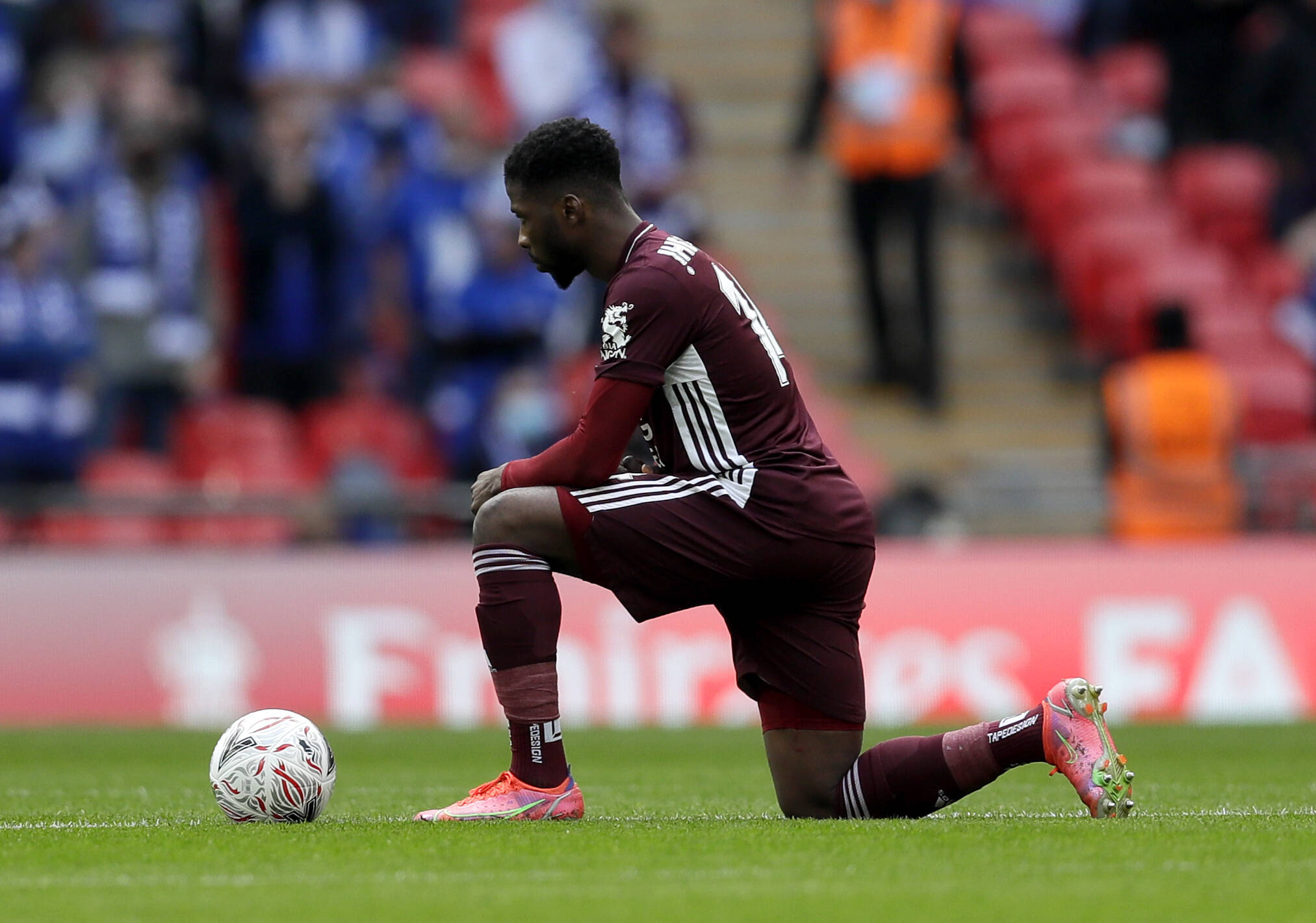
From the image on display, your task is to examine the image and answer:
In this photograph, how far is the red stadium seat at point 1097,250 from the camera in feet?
54.2

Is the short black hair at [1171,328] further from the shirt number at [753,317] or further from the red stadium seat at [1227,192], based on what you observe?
the shirt number at [753,317]

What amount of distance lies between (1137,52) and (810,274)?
330cm

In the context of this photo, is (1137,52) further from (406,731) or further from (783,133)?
(406,731)

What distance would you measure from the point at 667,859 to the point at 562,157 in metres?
1.94

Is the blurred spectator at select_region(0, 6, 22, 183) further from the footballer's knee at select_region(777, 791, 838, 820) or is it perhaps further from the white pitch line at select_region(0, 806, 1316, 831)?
the footballer's knee at select_region(777, 791, 838, 820)

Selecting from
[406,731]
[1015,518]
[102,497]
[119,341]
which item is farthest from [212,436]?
[1015,518]

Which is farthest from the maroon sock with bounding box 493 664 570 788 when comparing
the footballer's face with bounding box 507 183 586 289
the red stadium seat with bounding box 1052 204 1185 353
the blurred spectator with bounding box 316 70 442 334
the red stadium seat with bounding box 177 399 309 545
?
the red stadium seat with bounding box 1052 204 1185 353

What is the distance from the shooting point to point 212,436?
43.9 ft

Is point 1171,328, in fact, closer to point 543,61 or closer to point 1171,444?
point 1171,444

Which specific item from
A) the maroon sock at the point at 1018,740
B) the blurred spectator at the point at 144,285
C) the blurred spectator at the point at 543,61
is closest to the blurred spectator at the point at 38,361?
the blurred spectator at the point at 144,285

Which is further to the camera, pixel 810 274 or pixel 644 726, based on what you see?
pixel 810 274

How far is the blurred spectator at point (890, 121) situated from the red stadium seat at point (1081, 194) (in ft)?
7.73

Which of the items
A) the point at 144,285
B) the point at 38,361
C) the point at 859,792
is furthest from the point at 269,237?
the point at 859,792

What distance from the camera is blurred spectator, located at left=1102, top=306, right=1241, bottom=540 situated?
1249cm
